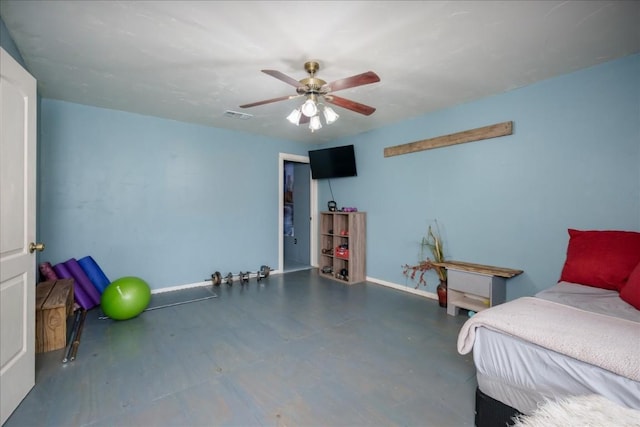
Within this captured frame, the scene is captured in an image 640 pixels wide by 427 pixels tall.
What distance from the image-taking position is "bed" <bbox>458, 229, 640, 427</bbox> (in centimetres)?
113

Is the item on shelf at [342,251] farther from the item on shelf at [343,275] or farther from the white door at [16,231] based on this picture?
the white door at [16,231]

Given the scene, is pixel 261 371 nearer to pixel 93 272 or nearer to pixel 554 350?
pixel 554 350

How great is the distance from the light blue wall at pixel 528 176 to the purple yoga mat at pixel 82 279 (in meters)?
3.96

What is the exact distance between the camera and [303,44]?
7.07 ft

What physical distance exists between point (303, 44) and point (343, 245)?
3396mm

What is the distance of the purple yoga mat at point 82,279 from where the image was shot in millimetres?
3293

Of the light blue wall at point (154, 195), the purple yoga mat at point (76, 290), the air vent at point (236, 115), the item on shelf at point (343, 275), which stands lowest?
the item on shelf at point (343, 275)

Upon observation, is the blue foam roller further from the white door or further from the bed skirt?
the bed skirt

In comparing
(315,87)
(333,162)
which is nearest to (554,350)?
(315,87)

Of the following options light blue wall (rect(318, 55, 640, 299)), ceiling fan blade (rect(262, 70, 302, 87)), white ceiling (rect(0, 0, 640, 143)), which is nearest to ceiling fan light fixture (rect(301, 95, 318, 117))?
ceiling fan blade (rect(262, 70, 302, 87))

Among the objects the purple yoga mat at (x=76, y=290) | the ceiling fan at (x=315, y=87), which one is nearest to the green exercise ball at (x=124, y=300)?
the purple yoga mat at (x=76, y=290)

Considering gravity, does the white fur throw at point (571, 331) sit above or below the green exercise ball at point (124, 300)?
above

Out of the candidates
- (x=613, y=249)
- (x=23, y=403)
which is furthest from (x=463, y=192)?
(x=23, y=403)

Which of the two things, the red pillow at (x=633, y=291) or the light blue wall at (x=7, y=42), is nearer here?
the red pillow at (x=633, y=291)
